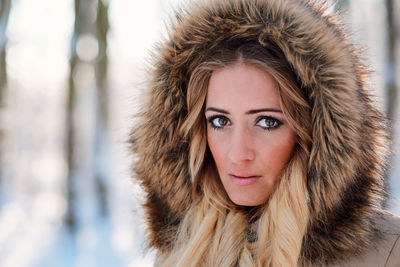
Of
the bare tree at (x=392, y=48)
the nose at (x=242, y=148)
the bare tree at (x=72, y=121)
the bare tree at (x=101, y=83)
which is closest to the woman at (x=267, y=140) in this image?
the nose at (x=242, y=148)

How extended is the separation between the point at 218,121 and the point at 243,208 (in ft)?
1.38

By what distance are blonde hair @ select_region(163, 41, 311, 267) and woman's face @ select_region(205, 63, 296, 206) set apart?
36 mm

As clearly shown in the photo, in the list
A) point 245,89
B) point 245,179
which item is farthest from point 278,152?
point 245,89

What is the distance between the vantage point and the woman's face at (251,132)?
1665 millimetres

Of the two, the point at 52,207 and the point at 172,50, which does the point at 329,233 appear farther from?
the point at 52,207

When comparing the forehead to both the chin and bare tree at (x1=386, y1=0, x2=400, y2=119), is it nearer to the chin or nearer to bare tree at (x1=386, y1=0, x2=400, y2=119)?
the chin

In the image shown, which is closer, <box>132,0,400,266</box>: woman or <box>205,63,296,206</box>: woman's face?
<box>132,0,400,266</box>: woman

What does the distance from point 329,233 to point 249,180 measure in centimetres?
37

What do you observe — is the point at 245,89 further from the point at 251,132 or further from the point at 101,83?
the point at 101,83

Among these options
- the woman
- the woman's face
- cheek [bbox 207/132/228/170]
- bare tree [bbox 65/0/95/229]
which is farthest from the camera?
bare tree [bbox 65/0/95/229]

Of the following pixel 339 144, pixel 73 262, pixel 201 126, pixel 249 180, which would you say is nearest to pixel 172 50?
pixel 201 126

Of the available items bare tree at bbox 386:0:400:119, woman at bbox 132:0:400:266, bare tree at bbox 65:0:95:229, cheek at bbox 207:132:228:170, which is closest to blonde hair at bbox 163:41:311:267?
woman at bbox 132:0:400:266

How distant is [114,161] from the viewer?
1370 cm

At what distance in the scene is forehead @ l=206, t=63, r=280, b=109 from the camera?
1661 mm
